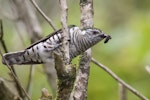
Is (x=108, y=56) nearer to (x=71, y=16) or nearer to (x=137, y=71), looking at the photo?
(x=137, y=71)

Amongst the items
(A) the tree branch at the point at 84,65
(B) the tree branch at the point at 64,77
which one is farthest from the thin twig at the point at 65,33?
(A) the tree branch at the point at 84,65

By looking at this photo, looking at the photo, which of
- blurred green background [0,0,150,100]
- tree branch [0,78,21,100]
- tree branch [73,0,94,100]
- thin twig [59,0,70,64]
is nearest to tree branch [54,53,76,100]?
thin twig [59,0,70,64]

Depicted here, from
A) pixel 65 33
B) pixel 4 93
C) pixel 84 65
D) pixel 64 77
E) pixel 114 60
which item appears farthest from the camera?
pixel 114 60

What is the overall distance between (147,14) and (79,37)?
232 centimetres

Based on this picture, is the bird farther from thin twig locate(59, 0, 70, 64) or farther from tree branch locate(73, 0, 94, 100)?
thin twig locate(59, 0, 70, 64)

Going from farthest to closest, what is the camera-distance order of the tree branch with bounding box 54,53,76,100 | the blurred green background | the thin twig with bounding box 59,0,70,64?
the blurred green background → the thin twig with bounding box 59,0,70,64 → the tree branch with bounding box 54,53,76,100

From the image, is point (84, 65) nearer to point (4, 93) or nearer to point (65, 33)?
point (65, 33)

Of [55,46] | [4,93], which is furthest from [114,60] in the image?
[55,46]

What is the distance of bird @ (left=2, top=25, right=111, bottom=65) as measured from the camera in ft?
7.07

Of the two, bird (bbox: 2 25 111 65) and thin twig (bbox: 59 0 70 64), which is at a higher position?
thin twig (bbox: 59 0 70 64)

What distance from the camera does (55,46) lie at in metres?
2.27

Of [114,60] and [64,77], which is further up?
[64,77]

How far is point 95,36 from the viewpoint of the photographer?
2.16 meters

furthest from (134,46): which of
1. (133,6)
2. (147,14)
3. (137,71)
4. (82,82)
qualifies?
(82,82)
